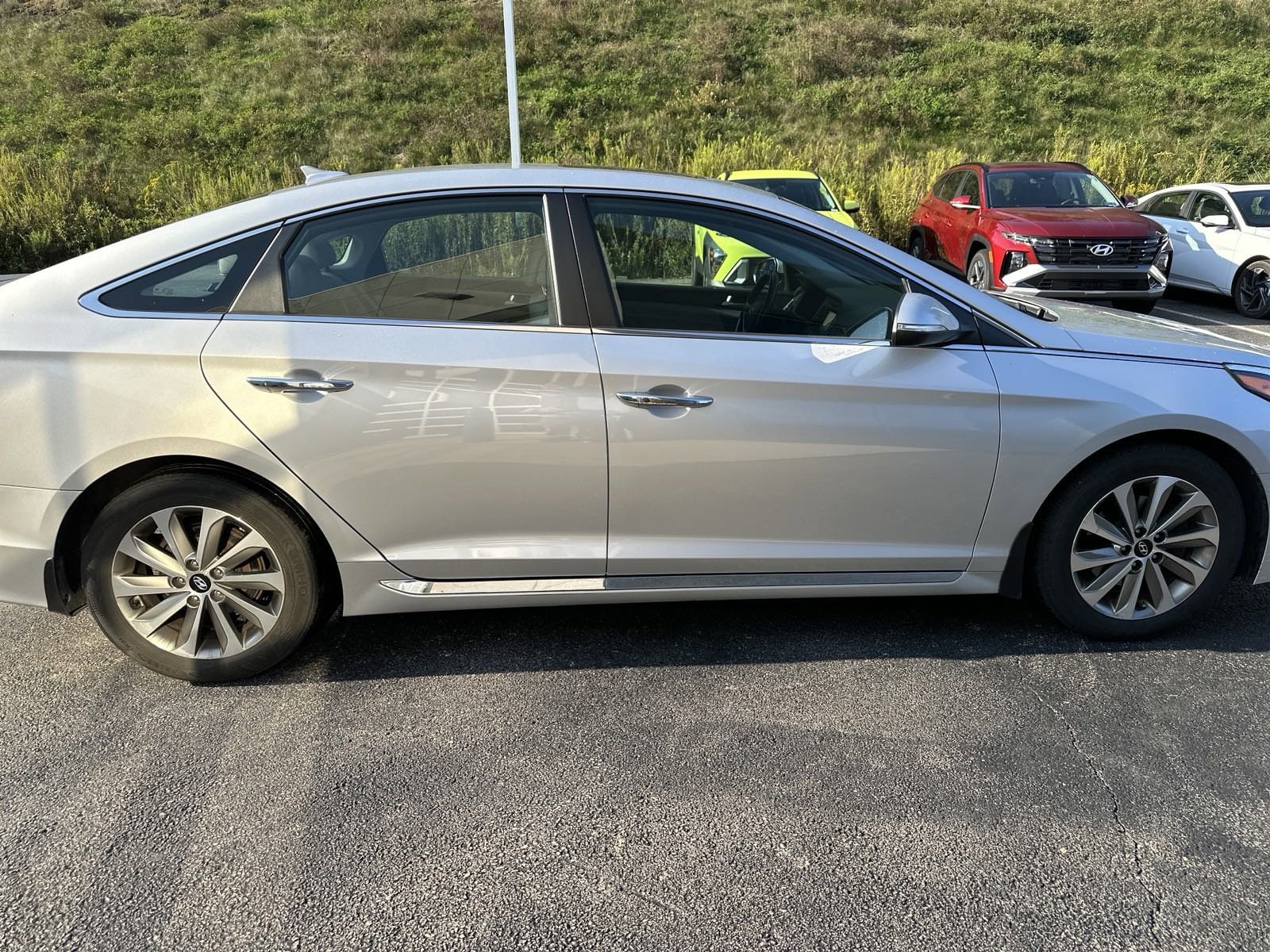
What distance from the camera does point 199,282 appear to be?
3.11 m

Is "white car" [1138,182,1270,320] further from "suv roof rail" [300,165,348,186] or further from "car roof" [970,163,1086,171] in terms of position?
"suv roof rail" [300,165,348,186]

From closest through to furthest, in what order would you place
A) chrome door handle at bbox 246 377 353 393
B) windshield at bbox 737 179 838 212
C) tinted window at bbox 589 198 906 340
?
chrome door handle at bbox 246 377 353 393
tinted window at bbox 589 198 906 340
windshield at bbox 737 179 838 212

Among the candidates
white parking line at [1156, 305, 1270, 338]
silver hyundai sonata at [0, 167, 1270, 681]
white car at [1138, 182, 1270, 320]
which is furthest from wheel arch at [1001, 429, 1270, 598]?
white car at [1138, 182, 1270, 320]

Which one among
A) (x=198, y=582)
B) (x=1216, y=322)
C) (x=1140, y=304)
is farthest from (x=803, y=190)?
(x=198, y=582)

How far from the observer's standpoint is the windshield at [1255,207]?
1144cm

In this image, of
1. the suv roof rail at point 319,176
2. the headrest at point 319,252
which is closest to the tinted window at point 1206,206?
the suv roof rail at point 319,176

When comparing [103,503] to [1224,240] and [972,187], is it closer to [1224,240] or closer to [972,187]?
[972,187]

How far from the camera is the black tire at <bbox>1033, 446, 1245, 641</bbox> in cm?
336

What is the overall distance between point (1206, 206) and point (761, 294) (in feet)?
37.9

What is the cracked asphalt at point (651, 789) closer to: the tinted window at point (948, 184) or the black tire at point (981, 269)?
the black tire at point (981, 269)

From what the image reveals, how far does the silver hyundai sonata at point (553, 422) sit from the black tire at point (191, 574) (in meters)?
0.01

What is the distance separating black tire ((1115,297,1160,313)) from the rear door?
31.1 feet

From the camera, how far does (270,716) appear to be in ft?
10.2

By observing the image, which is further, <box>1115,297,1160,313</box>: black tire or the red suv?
<box>1115,297,1160,313</box>: black tire
